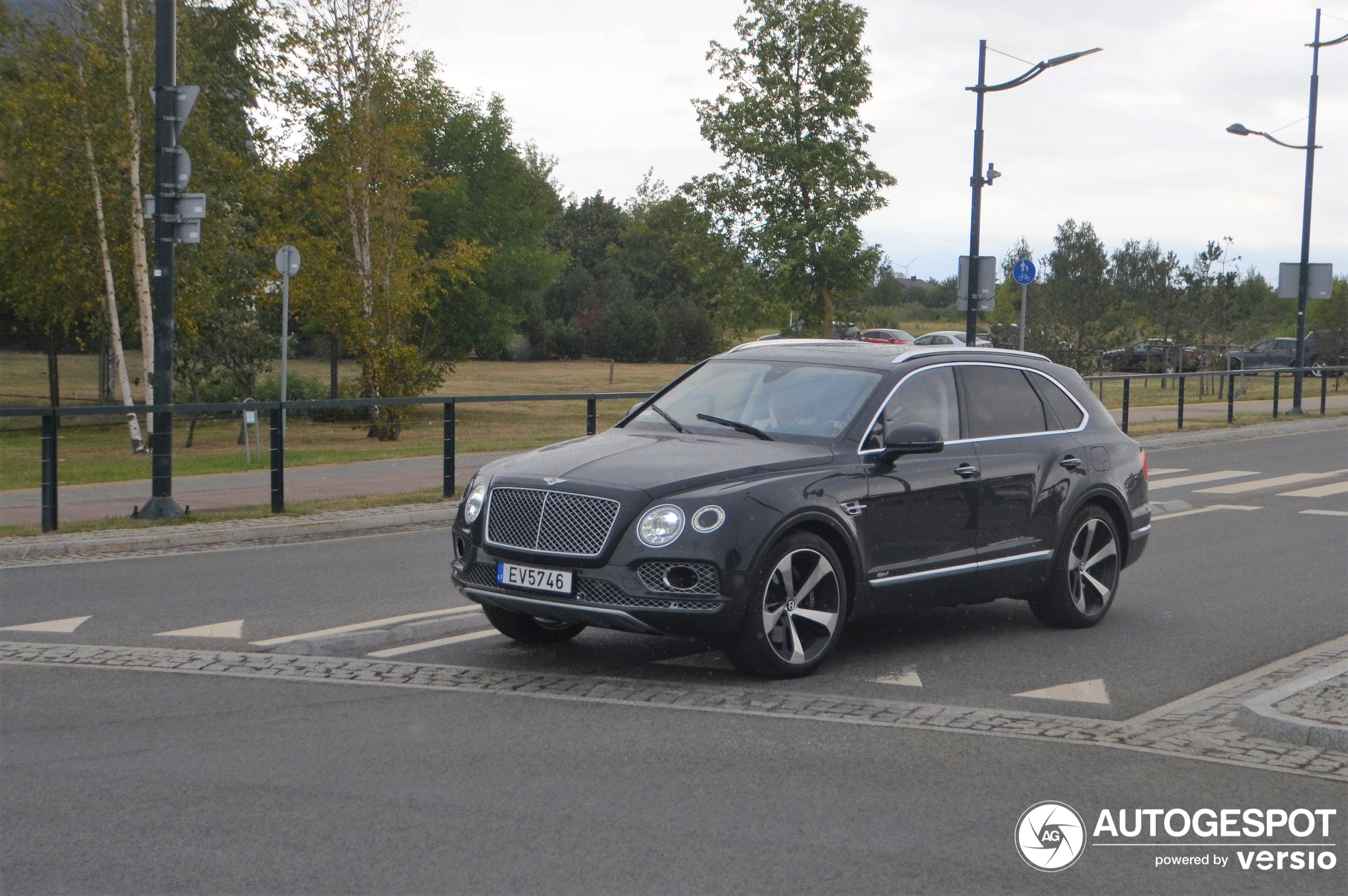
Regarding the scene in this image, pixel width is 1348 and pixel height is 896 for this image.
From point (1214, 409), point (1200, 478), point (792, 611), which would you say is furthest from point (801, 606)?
point (1214, 409)

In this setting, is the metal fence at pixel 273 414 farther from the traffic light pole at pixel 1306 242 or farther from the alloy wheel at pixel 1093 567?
the traffic light pole at pixel 1306 242

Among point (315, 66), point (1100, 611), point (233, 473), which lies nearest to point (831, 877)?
point (1100, 611)

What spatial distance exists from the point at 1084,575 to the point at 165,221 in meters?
9.41

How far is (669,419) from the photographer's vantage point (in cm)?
829

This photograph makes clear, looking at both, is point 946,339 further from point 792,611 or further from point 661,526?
point 661,526

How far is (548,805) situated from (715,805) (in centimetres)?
60

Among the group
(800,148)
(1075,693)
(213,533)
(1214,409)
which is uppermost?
(800,148)

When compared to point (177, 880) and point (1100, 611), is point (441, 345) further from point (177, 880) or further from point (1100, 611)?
point (177, 880)

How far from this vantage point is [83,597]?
9828 millimetres

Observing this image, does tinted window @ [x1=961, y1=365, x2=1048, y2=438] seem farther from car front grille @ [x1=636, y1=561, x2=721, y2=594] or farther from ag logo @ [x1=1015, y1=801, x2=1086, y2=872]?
ag logo @ [x1=1015, y1=801, x2=1086, y2=872]

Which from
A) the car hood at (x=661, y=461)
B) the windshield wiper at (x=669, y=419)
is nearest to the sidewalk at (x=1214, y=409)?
the windshield wiper at (x=669, y=419)

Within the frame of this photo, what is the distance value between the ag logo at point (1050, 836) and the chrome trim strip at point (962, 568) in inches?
98.3

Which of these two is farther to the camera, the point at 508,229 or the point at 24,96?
the point at 508,229

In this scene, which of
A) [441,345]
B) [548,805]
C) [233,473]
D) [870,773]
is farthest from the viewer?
[441,345]
